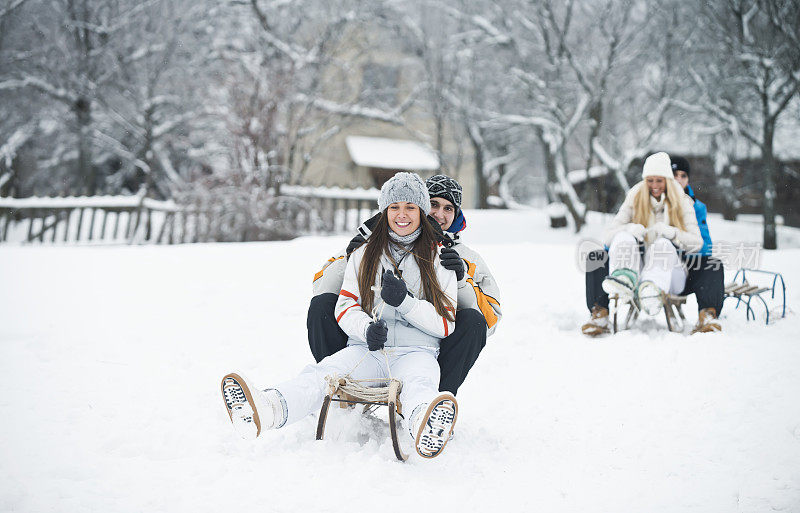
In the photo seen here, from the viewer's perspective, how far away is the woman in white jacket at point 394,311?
2.52 meters

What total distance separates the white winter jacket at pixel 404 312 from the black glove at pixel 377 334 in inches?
2.8

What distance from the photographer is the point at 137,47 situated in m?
15.8

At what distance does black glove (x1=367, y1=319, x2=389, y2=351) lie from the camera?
2557 mm

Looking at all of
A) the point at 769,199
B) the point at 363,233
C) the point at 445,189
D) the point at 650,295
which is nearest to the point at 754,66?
the point at 769,199

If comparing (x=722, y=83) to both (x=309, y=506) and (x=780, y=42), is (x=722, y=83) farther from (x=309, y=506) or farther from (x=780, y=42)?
(x=309, y=506)

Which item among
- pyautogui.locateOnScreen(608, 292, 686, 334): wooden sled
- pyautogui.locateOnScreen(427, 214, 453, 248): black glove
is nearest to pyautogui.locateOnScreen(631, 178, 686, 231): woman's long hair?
pyautogui.locateOnScreen(608, 292, 686, 334): wooden sled

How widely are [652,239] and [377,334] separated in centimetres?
325

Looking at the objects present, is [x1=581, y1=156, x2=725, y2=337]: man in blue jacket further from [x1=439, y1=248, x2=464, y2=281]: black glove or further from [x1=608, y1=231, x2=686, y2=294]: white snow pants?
[x1=439, y1=248, x2=464, y2=281]: black glove

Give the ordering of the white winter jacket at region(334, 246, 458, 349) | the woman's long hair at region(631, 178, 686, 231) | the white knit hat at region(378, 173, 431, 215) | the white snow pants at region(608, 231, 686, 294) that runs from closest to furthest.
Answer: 1. the white winter jacket at region(334, 246, 458, 349)
2. the white knit hat at region(378, 173, 431, 215)
3. the white snow pants at region(608, 231, 686, 294)
4. the woman's long hair at region(631, 178, 686, 231)

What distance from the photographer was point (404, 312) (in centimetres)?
269

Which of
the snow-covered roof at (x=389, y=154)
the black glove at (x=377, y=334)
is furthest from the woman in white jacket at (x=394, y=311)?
the snow-covered roof at (x=389, y=154)

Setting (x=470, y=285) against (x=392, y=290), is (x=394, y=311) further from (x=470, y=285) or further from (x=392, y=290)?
(x=470, y=285)

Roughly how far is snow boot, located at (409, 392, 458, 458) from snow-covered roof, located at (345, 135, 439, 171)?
15.9 metres

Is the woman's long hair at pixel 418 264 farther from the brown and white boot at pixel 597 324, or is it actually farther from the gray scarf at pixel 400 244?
the brown and white boot at pixel 597 324
